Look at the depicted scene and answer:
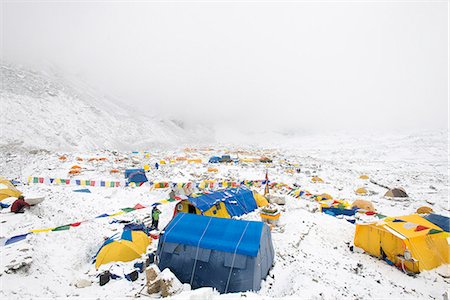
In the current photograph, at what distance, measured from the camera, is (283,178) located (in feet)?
97.6

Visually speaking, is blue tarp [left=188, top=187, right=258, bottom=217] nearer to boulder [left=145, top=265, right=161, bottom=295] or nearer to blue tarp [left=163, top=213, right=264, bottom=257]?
blue tarp [left=163, top=213, right=264, bottom=257]

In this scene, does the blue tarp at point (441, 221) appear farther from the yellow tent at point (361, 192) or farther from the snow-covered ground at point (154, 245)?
the yellow tent at point (361, 192)

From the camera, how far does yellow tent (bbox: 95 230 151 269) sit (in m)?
9.25

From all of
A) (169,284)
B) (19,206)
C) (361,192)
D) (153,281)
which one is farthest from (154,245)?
(361,192)

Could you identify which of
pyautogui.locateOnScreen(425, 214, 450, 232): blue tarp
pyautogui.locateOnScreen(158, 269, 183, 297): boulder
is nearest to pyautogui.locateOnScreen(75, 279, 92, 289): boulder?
pyautogui.locateOnScreen(158, 269, 183, 297): boulder

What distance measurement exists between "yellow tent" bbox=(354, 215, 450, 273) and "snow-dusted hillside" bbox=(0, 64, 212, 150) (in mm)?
44768

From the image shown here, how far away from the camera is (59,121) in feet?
161

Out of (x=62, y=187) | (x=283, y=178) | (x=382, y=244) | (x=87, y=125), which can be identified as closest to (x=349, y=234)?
(x=382, y=244)

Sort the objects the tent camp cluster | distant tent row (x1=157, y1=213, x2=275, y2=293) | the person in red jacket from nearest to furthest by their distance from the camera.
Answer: distant tent row (x1=157, y1=213, x2=275, y2=293)
the tent camp cluster
the person in red jacket

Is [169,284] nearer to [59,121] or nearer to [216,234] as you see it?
[216,234]

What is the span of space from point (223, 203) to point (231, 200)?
908mm

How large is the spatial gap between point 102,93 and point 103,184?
A: 86067 millimetres

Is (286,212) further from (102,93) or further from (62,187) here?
(102,93)

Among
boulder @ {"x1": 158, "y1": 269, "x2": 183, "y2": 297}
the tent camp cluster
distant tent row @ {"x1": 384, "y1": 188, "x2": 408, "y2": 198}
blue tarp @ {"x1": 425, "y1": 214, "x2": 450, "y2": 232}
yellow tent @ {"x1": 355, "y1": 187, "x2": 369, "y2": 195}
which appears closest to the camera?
boulder @ {"x1": 158, "y1": 269, "x2": 183, "y2": 297}
